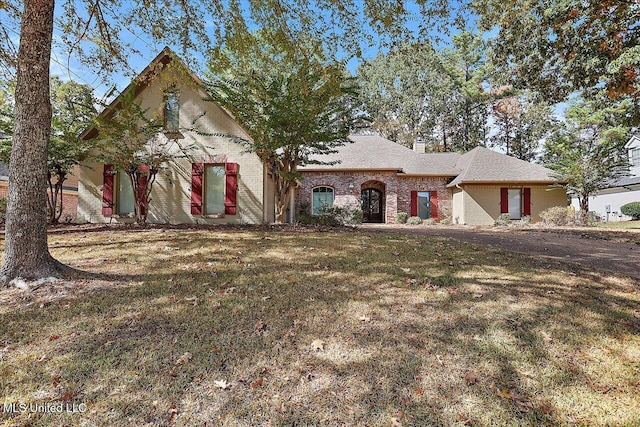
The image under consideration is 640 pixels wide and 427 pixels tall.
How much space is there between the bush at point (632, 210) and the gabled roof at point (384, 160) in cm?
1164

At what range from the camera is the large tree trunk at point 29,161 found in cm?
379

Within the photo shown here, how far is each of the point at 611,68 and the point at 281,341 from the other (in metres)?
10.6

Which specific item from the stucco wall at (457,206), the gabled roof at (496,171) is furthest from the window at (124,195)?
the stucco wall at (457,206)

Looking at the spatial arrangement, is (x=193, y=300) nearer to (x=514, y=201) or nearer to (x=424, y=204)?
(x=424, y=204)

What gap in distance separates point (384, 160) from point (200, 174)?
10.5m

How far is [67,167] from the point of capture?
10.1 metres

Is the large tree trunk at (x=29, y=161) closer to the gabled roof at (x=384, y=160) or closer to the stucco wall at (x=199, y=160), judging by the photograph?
the stucco wall at (x=199, y=160)

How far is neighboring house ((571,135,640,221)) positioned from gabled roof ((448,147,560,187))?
8.90m

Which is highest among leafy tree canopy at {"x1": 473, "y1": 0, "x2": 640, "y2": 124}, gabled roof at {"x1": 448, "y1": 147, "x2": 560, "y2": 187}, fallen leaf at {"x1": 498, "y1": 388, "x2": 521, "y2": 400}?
leafy tree canopy at {"x1": 473, "y1": 0, "x2": 640, "y2": 124}

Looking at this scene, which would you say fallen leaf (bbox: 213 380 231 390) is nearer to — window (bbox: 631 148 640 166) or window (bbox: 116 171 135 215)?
window (bbox: 116 171 135 215)

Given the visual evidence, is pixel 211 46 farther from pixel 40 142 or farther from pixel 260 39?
pixel 40 142

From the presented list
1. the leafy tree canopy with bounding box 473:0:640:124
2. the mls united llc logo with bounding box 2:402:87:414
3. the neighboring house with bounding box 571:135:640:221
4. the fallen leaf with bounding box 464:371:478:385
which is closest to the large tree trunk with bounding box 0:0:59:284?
the mls united llc logo with bounding box 2:402:87:414

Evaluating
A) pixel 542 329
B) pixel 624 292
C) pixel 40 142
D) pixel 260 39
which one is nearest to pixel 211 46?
pixel 260 39

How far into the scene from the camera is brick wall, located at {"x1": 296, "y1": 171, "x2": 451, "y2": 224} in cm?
1716
